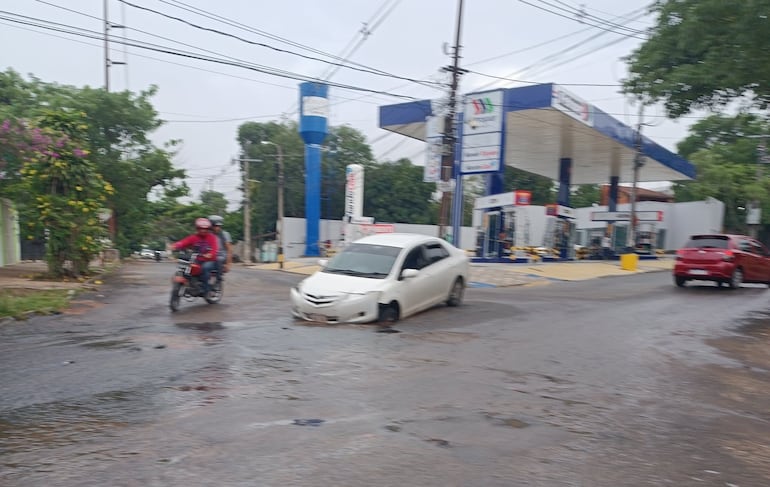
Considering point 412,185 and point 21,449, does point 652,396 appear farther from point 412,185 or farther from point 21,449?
point 412,185

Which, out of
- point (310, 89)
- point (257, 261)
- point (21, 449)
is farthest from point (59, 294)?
point (257, 261)

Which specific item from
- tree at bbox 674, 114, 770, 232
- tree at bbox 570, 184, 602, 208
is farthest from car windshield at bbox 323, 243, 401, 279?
tree at bbox 570, 184, 602, 208

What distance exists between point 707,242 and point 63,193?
17.5m

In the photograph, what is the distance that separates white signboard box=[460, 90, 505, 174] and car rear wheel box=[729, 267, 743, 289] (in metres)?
11.4

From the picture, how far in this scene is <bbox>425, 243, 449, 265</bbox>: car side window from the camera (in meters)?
12.1

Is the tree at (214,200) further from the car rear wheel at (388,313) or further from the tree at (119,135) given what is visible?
the car rear wheel at (388,313)

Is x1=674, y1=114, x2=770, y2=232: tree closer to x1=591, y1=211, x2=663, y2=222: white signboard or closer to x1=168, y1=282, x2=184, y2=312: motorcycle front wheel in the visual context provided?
x1=591, y1=211, x2=663, y2=222: white signboard

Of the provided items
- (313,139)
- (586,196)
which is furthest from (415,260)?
(586,196)

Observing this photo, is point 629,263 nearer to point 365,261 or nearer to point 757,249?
point 757,249

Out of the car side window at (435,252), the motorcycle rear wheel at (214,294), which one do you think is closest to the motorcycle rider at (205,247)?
the motorcycle rear wheel at (214,294)

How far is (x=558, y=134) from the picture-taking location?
30562mm

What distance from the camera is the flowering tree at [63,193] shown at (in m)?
15.8

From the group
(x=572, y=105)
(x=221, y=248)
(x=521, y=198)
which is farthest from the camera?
(x=521, y=198)

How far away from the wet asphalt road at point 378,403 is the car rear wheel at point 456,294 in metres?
2.17
